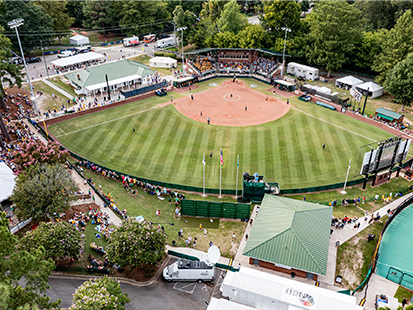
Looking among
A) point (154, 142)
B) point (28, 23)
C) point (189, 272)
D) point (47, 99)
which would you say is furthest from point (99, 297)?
point (28, 23)

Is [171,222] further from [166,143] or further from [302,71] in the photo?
[302,71]

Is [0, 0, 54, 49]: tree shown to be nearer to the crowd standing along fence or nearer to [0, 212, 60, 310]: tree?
[0, 212, 60, 310]: tree

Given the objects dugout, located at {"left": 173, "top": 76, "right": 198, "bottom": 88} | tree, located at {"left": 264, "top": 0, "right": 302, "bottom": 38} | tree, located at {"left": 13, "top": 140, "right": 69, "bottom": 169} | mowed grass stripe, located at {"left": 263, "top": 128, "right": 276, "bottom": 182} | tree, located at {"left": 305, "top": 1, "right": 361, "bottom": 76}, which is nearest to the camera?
tree, located at {"left": 13, "top": 140, "right": 69, "bottom": 169}

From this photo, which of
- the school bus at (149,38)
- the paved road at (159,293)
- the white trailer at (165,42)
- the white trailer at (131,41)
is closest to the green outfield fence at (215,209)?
the paved road at (159,293)

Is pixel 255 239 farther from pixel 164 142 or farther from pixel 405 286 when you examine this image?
A: pixel 164 142

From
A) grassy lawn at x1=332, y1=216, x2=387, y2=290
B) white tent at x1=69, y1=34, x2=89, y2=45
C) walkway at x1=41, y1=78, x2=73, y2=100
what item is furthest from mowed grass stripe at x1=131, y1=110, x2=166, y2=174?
white tent at x1=69, y1=34, x2=89, y2=45

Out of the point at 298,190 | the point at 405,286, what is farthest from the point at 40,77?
the point at 405,286
